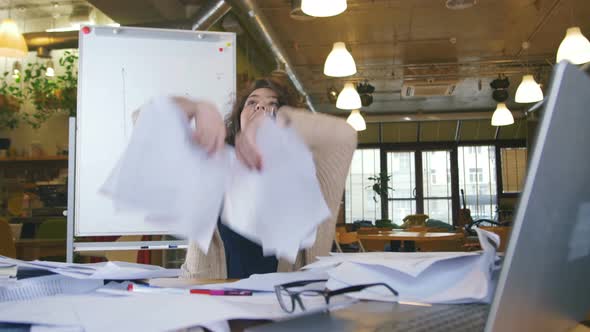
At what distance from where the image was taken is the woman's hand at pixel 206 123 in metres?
0.62

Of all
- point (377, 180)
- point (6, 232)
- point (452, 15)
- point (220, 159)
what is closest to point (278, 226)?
point (220, 159)

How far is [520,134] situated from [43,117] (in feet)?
34.1

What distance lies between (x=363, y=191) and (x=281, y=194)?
41.5 feet

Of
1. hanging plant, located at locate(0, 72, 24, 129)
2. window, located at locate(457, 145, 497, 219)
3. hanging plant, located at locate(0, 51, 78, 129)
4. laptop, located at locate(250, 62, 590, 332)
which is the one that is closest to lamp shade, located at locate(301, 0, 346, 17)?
laptop, located at locate(250, 62, 590, 332)

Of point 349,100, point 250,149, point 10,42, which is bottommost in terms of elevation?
point 250,149

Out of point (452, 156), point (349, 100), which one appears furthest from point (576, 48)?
point (452, 156)

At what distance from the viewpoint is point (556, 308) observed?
567 millimetres

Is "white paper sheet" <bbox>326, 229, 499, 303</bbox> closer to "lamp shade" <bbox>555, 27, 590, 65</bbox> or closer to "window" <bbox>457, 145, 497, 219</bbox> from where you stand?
"lamp shade" <bbox>555, 27, 590, 65</bbox>

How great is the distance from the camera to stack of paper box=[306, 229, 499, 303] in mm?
737

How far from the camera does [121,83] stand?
2719 millimetres

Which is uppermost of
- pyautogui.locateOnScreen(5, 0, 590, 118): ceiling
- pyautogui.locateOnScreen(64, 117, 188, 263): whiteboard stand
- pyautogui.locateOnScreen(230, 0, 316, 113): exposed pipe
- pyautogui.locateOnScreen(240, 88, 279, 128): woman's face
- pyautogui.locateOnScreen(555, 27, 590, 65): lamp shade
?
pyautogui.locateOnScreen(5, 0, 590, 118): ceiling

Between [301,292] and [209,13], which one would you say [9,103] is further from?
[301,292]

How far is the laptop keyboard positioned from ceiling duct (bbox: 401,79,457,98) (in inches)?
322

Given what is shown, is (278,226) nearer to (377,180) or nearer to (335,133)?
(335,133)
